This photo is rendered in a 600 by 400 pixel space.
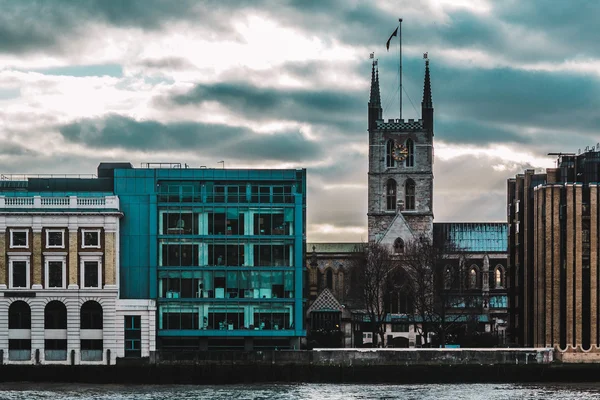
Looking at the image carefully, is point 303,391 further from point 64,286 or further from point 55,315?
point 55,315

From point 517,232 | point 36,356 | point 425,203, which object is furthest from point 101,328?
point 425,203

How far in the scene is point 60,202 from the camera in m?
119

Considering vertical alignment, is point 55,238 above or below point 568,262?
above

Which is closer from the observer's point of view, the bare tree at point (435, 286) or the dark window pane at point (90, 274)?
the dark window pane at point (90, 274)

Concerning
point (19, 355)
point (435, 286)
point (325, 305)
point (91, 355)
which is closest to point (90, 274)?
point (91, 355)

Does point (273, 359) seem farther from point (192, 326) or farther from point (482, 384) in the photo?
point (482, 384)

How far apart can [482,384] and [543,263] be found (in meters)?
18.2

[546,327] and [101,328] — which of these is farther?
[546,327]

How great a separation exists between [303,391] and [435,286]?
52.9 m

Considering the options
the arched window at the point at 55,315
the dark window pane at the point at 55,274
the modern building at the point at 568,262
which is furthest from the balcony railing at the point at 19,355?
the modern building at the point at 568,262

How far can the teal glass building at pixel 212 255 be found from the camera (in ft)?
396

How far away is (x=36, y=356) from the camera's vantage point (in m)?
116

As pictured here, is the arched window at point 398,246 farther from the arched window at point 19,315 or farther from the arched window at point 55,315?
the arched window at point 19,315

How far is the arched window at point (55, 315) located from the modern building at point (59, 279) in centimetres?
8
